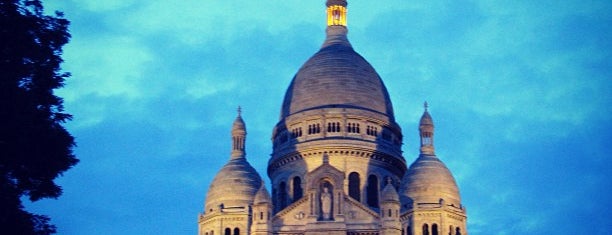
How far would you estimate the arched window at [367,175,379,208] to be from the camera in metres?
75.5

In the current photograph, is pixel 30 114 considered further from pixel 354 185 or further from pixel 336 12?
pixel 336 12

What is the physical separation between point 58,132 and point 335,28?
59508 millimetres

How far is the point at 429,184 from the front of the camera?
71.6 metres

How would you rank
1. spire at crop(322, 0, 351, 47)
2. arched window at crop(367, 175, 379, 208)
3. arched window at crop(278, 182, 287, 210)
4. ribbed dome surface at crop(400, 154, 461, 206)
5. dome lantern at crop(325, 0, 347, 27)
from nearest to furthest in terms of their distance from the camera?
ribbed dome surface at crop(400, 154, 461, 206), arched window at crop(367, 175, 379, 208), arched window at crop(278, 182, 287, 210), spire at crop(322, 0, 351, 47), dome lantern at crop(325, 0, 347, 27)

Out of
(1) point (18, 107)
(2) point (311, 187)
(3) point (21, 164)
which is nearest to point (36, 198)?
(3) point (21, 164)

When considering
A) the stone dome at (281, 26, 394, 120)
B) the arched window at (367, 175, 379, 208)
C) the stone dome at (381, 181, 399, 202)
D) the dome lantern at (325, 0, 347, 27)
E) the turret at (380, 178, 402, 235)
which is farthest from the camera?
the dome lantern at (325, 0, 347, 27)

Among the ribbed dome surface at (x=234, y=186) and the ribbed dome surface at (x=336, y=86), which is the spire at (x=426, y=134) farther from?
the ribbed dome surface at (x=234, y=186)

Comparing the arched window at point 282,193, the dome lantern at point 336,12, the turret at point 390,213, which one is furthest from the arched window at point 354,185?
the dome lantern at point 336,12

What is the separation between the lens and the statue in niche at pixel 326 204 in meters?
67.3

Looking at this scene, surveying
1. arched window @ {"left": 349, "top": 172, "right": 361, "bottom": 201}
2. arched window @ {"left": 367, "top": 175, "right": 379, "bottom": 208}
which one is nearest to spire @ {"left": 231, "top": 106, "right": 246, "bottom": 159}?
arched window @ {"left": 349, "top": 172, "right": 361, "bottom": 201}

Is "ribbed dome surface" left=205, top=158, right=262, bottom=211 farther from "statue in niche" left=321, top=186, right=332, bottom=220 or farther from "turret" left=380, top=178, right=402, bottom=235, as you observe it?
"turret" left=380, top=178, right=402, bottom=235

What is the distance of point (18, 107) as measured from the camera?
2738 cm

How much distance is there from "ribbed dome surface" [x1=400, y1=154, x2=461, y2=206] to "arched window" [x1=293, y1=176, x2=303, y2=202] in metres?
7.80

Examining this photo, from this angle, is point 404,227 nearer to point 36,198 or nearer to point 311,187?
point 311,187
